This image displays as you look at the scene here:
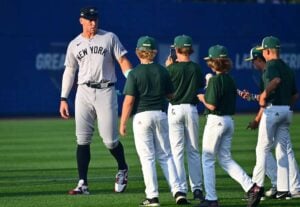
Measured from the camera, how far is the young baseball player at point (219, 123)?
496 inches

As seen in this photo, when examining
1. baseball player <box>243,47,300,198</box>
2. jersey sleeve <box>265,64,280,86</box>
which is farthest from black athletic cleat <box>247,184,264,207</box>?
jersey sleeve <box>265,64,280,86</box>

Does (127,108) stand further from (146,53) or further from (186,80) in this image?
(186,80)

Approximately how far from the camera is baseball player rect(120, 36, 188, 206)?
42.3ft

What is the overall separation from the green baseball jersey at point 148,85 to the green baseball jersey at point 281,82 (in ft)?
3.93

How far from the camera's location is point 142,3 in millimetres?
36156

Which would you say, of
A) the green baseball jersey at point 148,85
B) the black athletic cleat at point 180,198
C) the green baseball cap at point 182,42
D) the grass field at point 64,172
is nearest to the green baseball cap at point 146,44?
the green baseball jersey at point 148,85

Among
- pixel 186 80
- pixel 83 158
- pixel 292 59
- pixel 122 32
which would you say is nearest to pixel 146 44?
pixel 186 80

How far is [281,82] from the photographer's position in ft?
43.6

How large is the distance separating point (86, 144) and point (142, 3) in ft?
71.9

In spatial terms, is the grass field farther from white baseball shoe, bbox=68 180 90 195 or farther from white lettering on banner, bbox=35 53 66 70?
white lettering on banner, bbox=35 53 66 70

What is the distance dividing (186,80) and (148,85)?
2.49ft

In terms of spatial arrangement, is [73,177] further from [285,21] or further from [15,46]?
[285,21]

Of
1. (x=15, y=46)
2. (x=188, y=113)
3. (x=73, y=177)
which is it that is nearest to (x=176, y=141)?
(x=188, y=113)

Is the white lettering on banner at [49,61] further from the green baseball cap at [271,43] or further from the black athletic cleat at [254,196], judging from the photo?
the black athletic cleat at [254,196]
